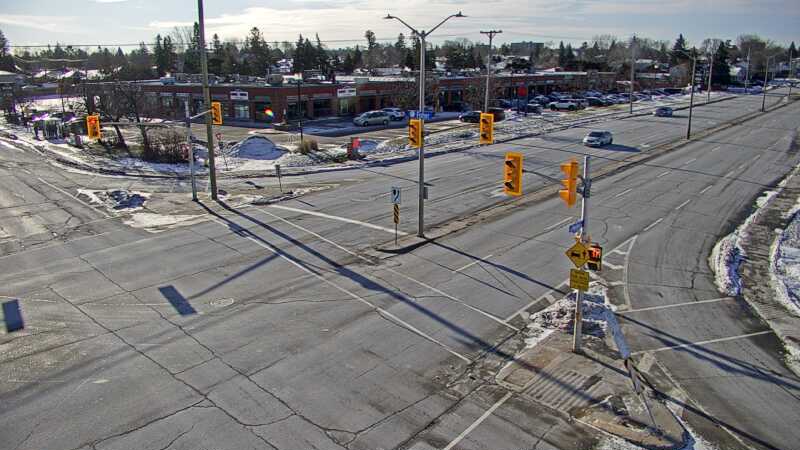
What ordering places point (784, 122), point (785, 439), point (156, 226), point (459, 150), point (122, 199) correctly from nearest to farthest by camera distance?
point (785, 439), point (156, 226), point (122, 199), point (459, 150), point (784, 122)

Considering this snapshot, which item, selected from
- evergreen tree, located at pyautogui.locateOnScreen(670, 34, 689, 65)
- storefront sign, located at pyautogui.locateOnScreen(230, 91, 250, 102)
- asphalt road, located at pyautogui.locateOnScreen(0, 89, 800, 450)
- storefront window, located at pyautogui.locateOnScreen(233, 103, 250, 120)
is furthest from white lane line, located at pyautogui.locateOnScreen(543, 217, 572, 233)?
evergreen tree, located at pyautogui.locateOnScreen(670, 34, 689, 65)

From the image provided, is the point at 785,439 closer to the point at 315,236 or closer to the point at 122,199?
the point at 315,236

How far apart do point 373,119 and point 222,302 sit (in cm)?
4793

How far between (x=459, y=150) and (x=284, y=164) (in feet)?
45.2

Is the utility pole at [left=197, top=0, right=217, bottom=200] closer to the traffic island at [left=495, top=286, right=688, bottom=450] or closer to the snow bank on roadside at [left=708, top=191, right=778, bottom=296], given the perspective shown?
the traffic island at [left=495, top=286, right=688, bottom=450]

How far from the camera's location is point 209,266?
20469mm

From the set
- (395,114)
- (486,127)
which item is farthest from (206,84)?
(395,114)

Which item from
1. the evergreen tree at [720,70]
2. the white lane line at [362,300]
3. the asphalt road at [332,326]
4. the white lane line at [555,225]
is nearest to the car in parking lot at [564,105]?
the asphalt road at [332,326]

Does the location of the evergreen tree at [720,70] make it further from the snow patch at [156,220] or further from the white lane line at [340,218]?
the snow patch at [156,220]

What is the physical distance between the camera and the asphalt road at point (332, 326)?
37.1 feet

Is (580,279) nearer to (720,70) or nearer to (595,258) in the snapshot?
(595,258)

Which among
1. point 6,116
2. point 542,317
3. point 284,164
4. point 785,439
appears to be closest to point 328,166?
point 284,164

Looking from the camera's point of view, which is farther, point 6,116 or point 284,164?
point 6,116

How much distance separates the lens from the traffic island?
11.2 m
